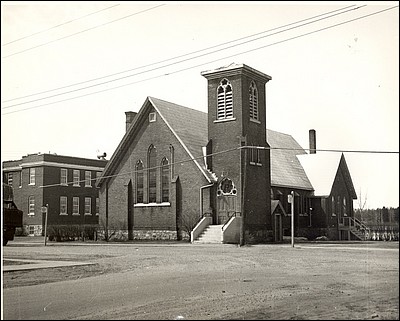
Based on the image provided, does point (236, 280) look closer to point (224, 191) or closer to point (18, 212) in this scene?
point (18, 212)

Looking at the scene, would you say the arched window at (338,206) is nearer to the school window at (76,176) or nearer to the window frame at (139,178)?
the window frame at (139,178)

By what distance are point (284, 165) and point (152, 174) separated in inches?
511

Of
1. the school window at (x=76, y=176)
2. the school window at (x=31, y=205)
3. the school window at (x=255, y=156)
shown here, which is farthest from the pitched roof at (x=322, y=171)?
the school window at (x=31, y=205)

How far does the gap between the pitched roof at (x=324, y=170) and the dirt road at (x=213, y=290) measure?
24.7 m

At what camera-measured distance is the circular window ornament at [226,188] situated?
1241 inches

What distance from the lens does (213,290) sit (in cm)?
1114

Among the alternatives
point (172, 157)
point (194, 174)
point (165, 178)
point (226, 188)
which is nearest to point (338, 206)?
point (226, 188)

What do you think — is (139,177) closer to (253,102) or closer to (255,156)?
(255,156)

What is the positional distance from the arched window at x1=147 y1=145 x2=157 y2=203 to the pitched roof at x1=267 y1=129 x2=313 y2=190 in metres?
8.93

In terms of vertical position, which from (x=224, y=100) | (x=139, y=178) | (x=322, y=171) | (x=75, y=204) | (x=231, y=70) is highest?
(x=231, y=70)

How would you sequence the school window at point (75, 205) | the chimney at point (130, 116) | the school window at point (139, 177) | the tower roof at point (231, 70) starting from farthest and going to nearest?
the chimney at point (130, 116)
the school window at point (139, 177)
the school window at point (75, 205)
the tower roof at point (231, 70)

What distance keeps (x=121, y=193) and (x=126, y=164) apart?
1.68 meters

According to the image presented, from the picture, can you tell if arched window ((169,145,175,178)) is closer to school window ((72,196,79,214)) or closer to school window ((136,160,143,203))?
school window ((136,160,143,203))

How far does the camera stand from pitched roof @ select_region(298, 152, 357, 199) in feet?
137
